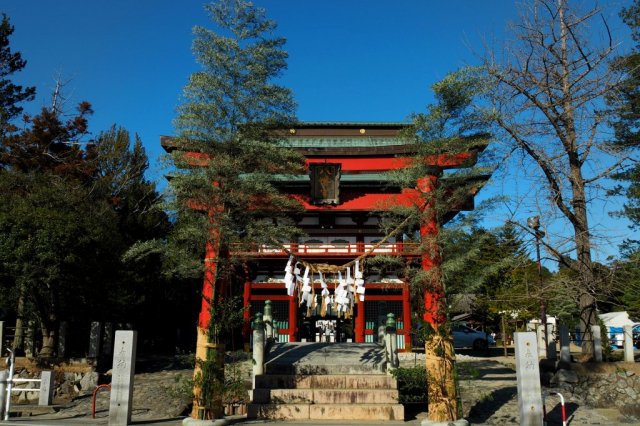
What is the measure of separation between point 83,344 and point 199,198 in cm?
1405

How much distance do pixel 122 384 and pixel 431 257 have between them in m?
7.32

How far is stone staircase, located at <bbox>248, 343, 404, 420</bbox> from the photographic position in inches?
465

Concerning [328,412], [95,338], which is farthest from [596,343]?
[95,338]

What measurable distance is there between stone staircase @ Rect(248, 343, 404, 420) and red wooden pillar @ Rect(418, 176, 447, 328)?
103 inches

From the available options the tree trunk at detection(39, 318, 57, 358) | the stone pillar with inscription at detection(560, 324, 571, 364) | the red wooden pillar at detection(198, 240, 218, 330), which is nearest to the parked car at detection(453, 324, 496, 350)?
the stone pillar with inscription at detection(560, 324, 571, 364)

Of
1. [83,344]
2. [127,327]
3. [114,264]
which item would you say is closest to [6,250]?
[114,264]

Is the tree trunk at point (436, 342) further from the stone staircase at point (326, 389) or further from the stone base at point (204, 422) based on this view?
the stone base at point (204, 422)

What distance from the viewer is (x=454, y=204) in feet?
38.1

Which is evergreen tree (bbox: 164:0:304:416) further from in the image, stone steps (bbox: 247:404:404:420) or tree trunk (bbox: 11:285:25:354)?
tree trunk (bbox: 11:285:25:354)

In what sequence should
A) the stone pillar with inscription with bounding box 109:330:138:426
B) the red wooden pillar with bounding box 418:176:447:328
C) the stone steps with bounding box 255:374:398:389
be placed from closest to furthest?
the stone pillar with inscription with bounding box 109:330:138:426
the red wooden pillar with bounding box 418:176:447:328
the stone steps with bounding box 255:374:398:389

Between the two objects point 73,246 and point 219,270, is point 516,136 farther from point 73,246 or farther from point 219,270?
point 73,246

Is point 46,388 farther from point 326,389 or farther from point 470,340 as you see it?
point 470,340

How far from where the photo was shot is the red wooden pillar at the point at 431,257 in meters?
10.9

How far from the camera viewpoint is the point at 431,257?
1129cm
